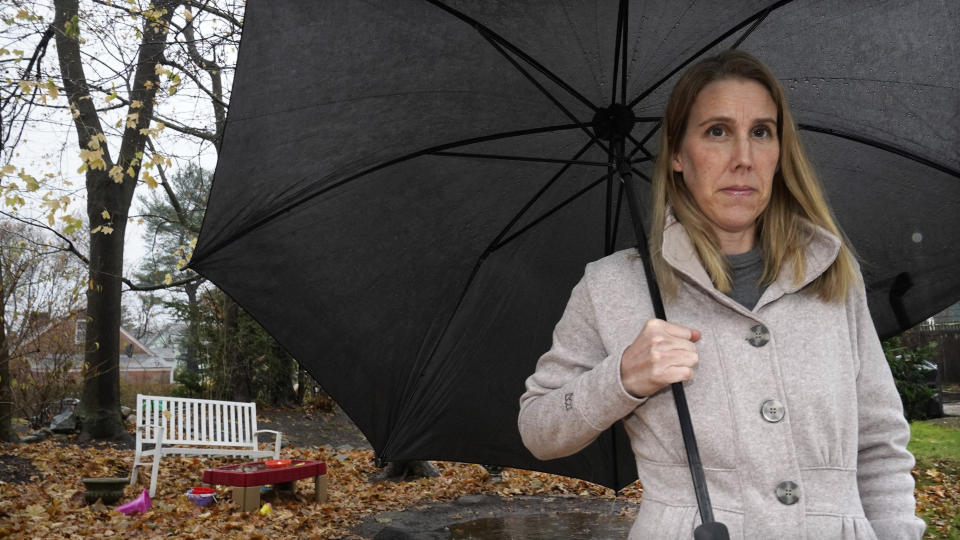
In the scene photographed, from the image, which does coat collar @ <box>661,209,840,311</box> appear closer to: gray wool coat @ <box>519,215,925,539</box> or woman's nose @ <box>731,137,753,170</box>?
gray wool coat @ <box>519,215,925,539</box>

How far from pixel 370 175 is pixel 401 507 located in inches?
258

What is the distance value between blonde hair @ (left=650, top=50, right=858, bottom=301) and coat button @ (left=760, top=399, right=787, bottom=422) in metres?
0.34

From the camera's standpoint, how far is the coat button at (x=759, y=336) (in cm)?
179

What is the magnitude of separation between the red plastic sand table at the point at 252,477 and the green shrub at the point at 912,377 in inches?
384

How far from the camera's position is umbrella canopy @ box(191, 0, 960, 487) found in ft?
8.32

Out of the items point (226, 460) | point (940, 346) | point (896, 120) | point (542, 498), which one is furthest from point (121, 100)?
point (940, 346)

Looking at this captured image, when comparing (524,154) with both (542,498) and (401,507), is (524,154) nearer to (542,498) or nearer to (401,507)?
(401,507)

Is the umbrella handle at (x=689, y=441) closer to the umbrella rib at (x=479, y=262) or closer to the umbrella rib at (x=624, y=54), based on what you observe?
the umbrella rib at (x=624, y=54)

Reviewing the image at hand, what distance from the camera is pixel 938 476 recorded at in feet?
29.5

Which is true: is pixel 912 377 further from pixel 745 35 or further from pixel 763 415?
pixel 763 415

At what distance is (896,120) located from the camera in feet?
9.21

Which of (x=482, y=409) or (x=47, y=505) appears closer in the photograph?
(x=482, y=409)

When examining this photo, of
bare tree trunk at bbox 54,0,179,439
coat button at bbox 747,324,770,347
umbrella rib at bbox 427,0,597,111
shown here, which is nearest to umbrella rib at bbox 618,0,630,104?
umbrella rib at bbox 427,0,597,111

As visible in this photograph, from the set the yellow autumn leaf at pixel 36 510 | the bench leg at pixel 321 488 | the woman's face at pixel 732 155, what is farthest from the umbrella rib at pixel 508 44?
the bench leg at pixel 321 488
